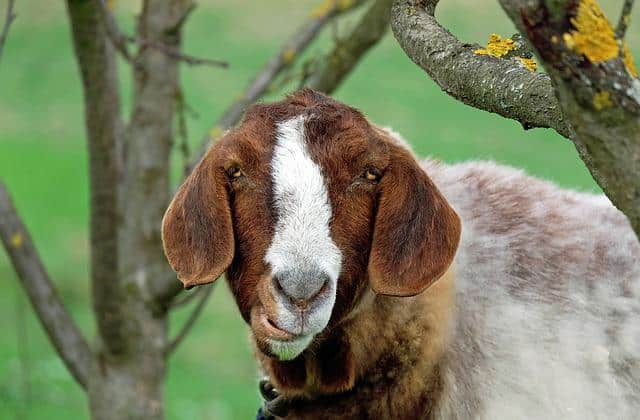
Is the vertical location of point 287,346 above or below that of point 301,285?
below

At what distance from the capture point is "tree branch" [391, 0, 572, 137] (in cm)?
264

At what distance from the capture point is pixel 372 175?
3582 mm

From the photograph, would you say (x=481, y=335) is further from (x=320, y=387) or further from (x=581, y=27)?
(x=581, y=27)

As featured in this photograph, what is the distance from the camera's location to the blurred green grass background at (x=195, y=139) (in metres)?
9.72

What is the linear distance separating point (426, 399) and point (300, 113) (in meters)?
1.09

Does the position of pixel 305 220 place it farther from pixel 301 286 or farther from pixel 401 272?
pixel 401 272

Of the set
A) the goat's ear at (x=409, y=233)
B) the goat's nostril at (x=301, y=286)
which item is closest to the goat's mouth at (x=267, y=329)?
the goat's nostril at (x=301, y=286)

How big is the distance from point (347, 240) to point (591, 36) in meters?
1.64

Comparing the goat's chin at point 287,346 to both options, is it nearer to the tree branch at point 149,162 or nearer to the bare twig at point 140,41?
the bare twig at point 140,41

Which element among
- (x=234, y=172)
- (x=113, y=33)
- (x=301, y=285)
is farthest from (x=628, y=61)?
(x=113, y=33)

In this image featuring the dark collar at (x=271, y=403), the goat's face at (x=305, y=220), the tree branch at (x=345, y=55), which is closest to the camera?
the goat's face at (x=305, y=220)

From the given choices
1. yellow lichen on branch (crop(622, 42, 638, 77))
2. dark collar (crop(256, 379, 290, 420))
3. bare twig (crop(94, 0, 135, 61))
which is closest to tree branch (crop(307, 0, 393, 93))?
bare twig (crop(94, 0, 135, 61))

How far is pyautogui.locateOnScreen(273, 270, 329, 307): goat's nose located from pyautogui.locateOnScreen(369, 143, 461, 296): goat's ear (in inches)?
12.4

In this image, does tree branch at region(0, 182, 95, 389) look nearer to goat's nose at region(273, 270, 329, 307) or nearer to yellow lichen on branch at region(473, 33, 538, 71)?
goat's nose at region(273, 270, 329, 307)
